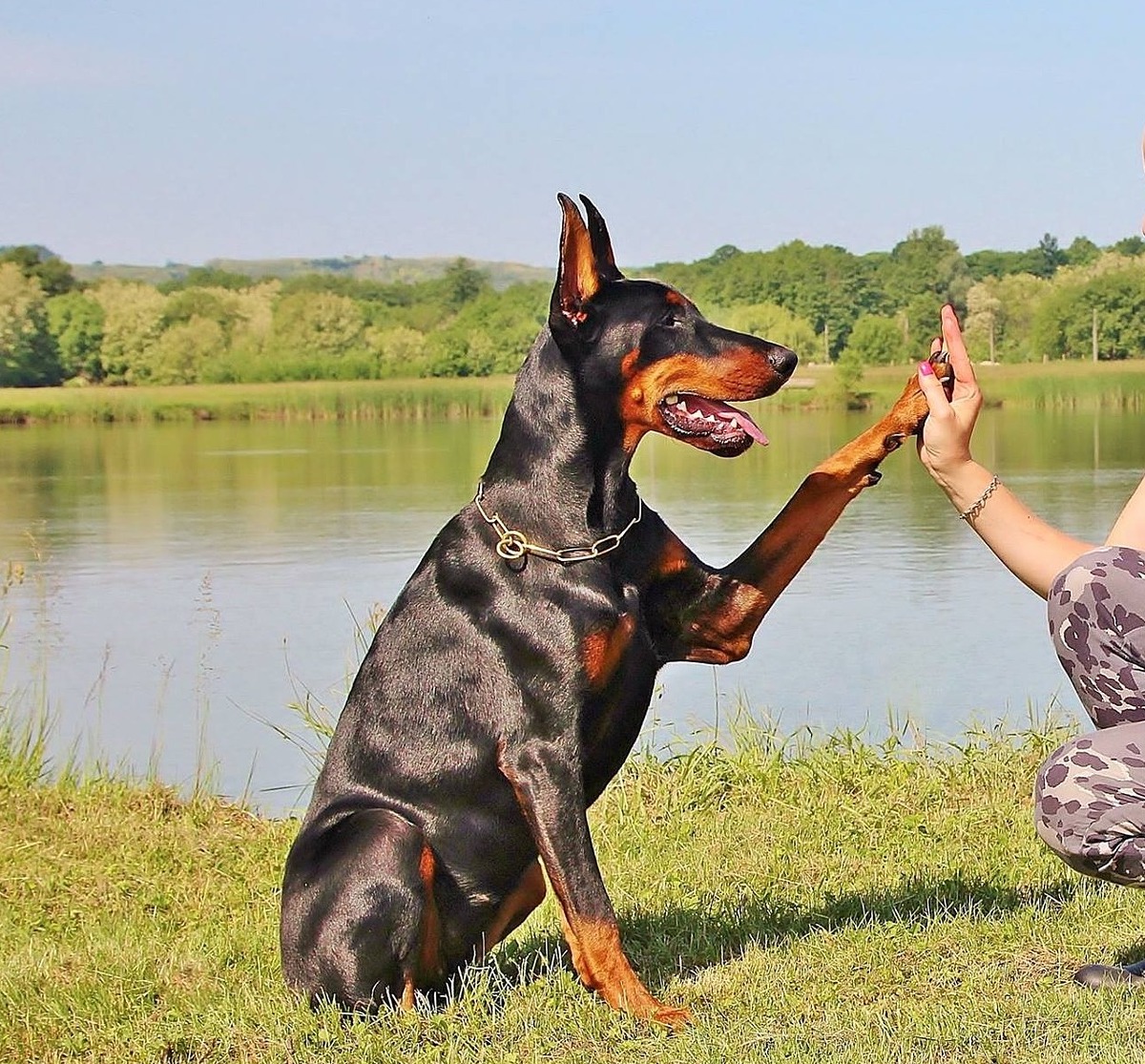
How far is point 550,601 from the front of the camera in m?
3.45

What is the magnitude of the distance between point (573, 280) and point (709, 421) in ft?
1.48

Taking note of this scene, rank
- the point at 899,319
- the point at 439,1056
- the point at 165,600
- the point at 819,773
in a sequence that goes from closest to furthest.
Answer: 1. the point at 439,1056
2. the point at 819,773
3. the point at 165,600
4. the point at 899,319

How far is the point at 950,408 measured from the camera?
367 centimetres

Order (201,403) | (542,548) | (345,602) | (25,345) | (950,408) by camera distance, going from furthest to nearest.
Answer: (201,403)
(25,345)
(345,602)
(950,408)
(542,548)

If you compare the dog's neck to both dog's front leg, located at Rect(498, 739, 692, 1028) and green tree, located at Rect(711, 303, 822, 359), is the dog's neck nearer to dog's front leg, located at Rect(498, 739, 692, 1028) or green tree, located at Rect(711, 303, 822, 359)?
dog's front leg, located at Rect(498, 739, 692, 1028)

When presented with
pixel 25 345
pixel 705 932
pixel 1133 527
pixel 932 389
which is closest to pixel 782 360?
pixel 932 389

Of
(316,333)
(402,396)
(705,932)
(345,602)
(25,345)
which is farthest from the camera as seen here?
(316,333)

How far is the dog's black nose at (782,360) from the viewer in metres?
3.47

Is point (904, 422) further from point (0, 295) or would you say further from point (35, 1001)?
point (0, 295)

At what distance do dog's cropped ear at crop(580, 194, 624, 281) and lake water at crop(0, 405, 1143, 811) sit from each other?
3834 mm

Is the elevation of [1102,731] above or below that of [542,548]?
below

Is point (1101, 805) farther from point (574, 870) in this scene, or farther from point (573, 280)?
point (573, 280)

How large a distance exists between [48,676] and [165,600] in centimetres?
269

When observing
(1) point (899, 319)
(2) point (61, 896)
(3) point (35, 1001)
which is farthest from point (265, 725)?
(1) point (899, 319)
